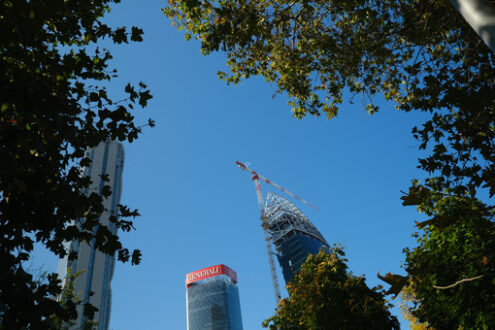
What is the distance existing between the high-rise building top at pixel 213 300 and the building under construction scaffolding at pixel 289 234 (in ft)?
123

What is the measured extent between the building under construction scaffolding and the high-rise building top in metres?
37.5

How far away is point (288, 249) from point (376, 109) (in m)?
151

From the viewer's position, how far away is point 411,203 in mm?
5141

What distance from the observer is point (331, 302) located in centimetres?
1469

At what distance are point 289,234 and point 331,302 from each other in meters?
147

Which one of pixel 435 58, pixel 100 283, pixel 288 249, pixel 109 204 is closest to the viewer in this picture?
pixel 435 58

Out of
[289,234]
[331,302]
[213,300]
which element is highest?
[289,234]

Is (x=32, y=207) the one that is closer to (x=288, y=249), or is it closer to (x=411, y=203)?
(x=411, y=203)

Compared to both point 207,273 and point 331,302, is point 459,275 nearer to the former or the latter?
point 331,302

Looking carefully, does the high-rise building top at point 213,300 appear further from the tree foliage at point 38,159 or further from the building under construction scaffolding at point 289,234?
the tree foliage at point 38,159

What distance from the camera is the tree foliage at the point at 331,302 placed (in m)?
13.9

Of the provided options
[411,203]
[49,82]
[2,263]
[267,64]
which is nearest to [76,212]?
[2,263]

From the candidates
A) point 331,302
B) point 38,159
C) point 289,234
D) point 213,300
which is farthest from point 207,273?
point 38,159

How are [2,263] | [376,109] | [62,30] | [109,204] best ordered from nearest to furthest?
[2,263] < [62,30] < [376,109] < [109,204]
